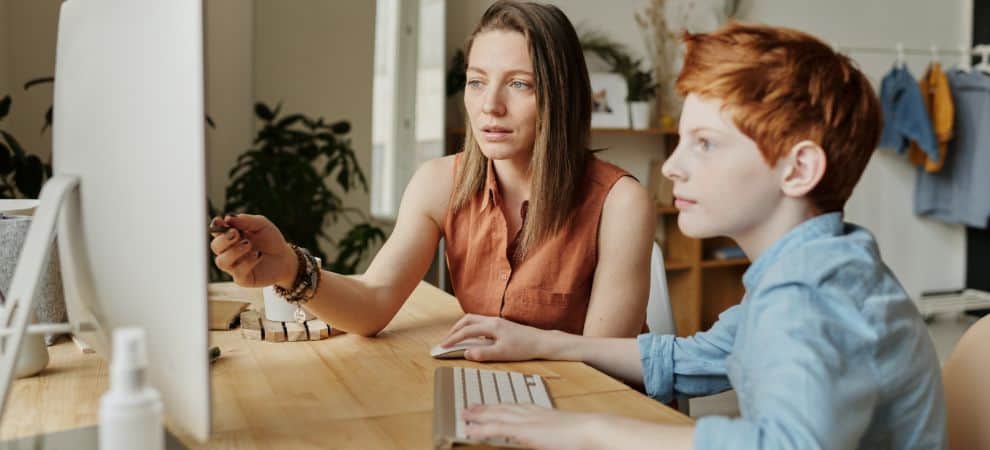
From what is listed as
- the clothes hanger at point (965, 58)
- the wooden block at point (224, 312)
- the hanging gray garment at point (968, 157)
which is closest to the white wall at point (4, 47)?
the wooden block at point (224, 312)

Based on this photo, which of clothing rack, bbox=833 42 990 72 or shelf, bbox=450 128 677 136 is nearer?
shelf, bbox=450 128 677 136

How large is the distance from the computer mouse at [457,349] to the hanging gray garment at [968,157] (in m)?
4.33

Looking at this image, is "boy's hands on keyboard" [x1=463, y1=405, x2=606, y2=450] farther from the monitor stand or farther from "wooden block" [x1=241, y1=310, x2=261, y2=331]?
"wooden block" [x1=241, y1=310, x2=261, y2=331]

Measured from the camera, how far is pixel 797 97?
95cm

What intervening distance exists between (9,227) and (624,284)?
3.15 feet

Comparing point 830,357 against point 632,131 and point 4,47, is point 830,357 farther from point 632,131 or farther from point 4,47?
point 632,131

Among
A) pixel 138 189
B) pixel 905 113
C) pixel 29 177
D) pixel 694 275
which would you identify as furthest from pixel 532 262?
pixel 905 113

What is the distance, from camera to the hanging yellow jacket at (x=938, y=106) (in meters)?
4.83

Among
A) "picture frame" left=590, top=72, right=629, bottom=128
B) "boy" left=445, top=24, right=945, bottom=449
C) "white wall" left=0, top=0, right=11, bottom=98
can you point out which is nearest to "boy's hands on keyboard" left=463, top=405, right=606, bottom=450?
"boy" left=445, top=24, right=945, bottom=449

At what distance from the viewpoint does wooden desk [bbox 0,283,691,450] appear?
99 cm

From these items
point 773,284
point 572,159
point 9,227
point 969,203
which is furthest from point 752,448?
point 969,203

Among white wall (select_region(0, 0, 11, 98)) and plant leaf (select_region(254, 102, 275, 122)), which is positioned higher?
white wall (select_region(0, 0, 11, 98))

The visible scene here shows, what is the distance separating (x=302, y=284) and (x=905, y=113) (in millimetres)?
4294

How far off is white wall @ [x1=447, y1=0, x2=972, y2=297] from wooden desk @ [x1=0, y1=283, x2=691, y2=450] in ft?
10.8
